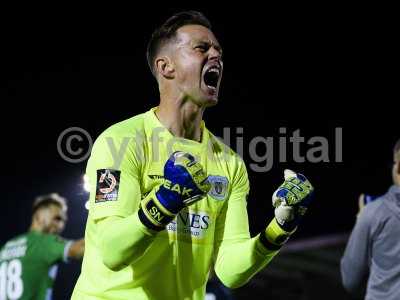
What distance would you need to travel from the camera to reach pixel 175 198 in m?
2.44

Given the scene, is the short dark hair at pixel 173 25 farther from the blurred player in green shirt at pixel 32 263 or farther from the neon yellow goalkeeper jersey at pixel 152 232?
the blurred player in green shirt at pixel 32 263

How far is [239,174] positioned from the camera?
10.5 ft

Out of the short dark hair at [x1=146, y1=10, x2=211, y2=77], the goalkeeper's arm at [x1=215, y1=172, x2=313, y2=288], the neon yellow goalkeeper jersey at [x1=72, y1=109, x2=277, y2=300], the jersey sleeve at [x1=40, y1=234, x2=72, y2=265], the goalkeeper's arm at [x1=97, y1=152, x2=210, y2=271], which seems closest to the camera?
the goalkeeper's arm at [x1=97, y1=152, x2=210, y2=271]

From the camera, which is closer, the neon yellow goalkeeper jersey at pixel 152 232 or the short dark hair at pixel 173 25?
the neon yellow goalkeeper jersey at pixel 152 232

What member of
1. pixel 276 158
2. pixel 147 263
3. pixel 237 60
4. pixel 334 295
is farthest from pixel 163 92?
pixel 237 60

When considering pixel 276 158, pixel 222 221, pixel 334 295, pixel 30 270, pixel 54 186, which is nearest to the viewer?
pixel 222 221

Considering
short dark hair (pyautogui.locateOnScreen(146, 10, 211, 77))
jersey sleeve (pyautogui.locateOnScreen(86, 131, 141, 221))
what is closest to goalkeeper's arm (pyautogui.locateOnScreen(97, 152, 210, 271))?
jersey sleeve (pyautogui.locateOnScreen(86, 131, 141, 221))

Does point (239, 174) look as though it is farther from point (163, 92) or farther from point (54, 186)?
point (54, 186)

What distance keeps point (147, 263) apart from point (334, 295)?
7.26 meters

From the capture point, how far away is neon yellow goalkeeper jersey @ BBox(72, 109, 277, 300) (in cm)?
259

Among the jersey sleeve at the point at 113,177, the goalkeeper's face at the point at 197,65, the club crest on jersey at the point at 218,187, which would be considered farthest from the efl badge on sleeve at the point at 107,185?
the goalkeeper's face at the point at 197,65

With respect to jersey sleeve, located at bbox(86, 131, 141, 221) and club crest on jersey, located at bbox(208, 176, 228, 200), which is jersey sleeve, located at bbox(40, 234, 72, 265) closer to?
club crest on jersey, located at bbox(208, 176, 228, 200)

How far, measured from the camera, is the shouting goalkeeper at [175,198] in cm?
249

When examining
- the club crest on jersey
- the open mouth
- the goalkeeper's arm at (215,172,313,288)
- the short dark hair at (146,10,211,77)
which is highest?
the short dark hair at (146,10,211,77)
